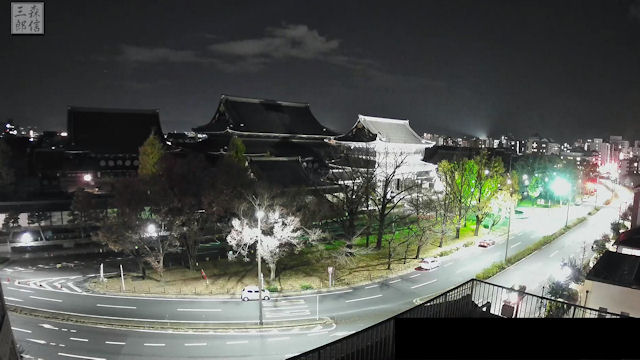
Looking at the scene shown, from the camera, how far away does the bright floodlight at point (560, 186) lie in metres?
51.2

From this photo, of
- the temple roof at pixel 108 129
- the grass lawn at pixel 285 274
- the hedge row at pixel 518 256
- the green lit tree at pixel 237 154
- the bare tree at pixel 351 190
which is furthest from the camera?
the temple roof at pixel 108 129

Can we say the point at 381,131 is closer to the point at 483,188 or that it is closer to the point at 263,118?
the point at 263,118

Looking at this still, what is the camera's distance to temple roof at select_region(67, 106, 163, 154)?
140 ft

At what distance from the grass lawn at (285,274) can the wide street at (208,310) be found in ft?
3.31

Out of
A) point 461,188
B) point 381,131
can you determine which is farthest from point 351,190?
point 381,131

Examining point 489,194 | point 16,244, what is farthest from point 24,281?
point 489,194

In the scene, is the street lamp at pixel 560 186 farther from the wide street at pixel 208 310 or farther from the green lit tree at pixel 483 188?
the wide street at pixel 208 310

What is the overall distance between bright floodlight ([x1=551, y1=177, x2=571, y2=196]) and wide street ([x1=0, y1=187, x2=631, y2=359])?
87.1 ft

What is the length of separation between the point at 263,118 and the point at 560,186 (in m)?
43.0

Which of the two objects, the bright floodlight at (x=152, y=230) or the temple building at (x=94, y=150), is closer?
the bright floodlight at (x=152, y=230)

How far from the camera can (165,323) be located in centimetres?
1802

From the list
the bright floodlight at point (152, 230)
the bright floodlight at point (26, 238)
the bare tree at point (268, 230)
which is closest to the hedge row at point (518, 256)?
the bare tree at point (268, 230)

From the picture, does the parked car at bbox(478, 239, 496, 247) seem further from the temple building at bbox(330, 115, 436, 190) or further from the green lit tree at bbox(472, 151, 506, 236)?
the temple building at bbox(330, 115, 436, 190)

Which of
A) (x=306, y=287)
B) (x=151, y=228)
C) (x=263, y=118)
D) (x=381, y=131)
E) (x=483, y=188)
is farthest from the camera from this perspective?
(x=381, y=131)
